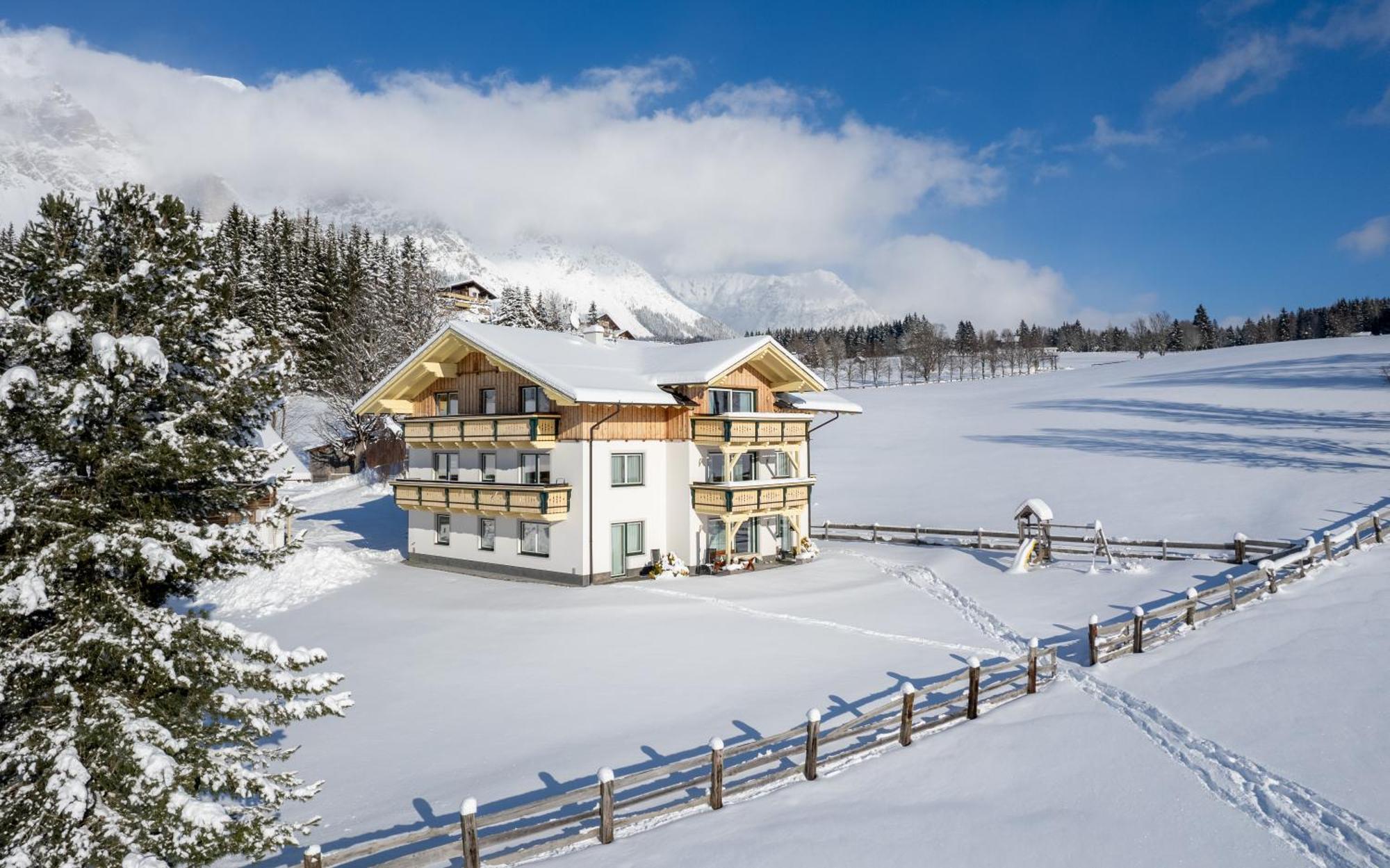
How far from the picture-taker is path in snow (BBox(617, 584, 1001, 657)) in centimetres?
1881

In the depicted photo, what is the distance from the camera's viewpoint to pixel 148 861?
23.8 ft

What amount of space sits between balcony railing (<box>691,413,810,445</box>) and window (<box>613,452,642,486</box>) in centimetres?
244

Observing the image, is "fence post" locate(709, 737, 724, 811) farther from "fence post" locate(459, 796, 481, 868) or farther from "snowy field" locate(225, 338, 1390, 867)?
"fence post" locate(459, 796, 481, 868)

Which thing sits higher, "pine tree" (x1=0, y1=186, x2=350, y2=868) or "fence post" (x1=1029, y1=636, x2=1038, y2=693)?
"pine tree" (x1=0, y1=186, x2=350, y2=868)

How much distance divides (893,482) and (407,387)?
30.2m

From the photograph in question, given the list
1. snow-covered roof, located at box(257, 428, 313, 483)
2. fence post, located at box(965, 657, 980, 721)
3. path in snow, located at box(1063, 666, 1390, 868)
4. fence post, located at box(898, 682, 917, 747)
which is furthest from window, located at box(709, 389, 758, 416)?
path in snow, located at box(1063, 666, 1390, 868)

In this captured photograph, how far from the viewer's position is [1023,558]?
2794 centimetres

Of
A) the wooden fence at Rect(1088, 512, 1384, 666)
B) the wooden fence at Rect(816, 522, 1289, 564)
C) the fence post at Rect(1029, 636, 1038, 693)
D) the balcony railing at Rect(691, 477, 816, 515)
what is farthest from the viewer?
the balcony railing at Rect(691, 477, 816, 515)

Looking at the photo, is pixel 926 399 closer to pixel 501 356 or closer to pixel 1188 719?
pixel 501 356

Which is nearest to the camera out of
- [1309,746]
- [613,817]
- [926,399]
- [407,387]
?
[613,817]

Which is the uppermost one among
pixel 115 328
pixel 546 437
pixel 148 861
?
pixel 115 328

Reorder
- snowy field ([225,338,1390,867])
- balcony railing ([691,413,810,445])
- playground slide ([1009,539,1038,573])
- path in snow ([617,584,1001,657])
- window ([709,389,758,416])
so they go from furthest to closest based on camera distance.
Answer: window ([709,389,758,416]) < balcony railing ([691,413,810,445]) < playground slide ([1009,539,1038,573]) < path in snow ([617,584,1001,657]) < snowy field ([225,338,1390,867])

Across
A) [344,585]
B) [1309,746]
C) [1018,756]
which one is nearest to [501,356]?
[344,585]

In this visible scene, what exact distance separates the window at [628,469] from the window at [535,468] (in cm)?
256
